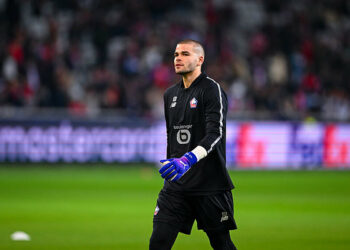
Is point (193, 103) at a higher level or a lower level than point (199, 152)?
higher

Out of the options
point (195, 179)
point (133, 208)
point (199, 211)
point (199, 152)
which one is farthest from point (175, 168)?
point (133, 208)

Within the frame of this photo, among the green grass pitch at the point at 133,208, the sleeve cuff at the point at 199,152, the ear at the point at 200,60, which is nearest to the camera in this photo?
the sleeve cuff at the point at 199,152

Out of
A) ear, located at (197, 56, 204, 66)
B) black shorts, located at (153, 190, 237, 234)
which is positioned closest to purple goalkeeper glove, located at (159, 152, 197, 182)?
black shorts, located at (153, 190, 237, 234)

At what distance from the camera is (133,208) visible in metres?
13.8

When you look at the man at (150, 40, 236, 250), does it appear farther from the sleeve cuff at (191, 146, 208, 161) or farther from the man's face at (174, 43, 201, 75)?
the sleeve cuff at (191, 146, 208, 161)

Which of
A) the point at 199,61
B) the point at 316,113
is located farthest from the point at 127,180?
the point at 199,61

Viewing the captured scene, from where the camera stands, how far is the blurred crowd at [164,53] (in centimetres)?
2244

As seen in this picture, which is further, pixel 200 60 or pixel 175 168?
pixel 200 60

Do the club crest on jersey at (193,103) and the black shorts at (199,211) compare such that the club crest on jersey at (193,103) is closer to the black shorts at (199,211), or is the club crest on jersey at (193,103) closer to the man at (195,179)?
the man at (195,179)

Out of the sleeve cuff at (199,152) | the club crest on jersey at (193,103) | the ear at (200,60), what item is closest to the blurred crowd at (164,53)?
the ear at (200,60)

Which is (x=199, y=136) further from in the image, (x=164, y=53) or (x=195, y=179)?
(x=164, y=53)

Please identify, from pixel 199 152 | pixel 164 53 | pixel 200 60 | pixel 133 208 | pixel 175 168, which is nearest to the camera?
pixel 175 168

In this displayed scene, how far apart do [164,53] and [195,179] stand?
1785cm

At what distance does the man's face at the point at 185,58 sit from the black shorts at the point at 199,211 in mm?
1135
